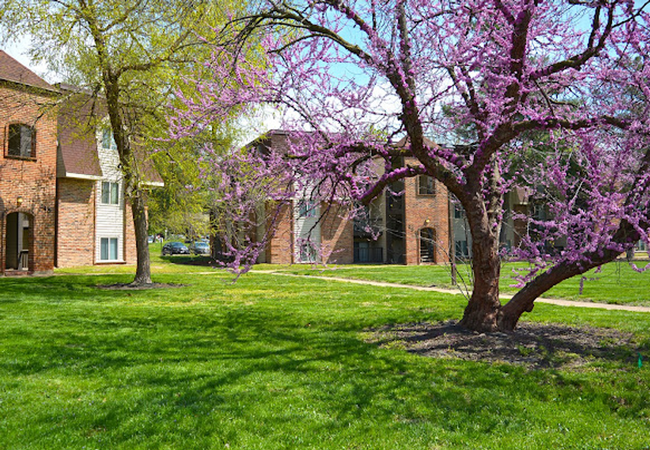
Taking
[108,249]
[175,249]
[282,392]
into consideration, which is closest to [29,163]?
[108,249]

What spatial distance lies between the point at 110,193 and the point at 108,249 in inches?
122

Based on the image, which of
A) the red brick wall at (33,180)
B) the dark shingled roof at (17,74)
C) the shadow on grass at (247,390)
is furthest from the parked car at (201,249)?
the shadow on grass at (247,390)

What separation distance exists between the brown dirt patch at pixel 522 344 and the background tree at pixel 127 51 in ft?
32.0

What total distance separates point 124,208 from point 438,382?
26.0 metres

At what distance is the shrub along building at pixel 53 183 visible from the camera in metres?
18.2

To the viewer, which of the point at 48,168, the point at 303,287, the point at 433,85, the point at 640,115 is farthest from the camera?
the point at 48,168

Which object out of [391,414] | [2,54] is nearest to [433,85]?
[391,414]

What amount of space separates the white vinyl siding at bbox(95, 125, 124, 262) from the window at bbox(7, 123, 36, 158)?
→ 6.33 m

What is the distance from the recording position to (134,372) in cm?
621

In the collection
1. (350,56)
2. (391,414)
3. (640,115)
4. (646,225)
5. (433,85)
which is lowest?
(391,414)

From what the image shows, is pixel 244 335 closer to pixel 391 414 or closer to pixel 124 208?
pixel 391 414

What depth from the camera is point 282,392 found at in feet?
18.0

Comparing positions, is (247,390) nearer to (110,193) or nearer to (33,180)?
(33,180)

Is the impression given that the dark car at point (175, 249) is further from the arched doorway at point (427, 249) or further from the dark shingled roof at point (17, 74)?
the dark shingled roof at point (17, 74)
